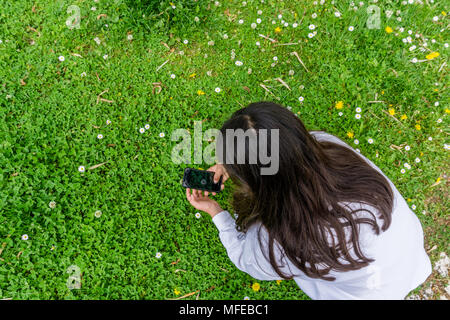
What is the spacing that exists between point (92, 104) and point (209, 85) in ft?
3.86

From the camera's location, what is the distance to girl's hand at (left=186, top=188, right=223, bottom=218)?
253 centimetres

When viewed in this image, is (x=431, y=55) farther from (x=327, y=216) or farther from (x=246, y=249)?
(x=246, y=249)

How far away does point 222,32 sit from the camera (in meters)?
3.30

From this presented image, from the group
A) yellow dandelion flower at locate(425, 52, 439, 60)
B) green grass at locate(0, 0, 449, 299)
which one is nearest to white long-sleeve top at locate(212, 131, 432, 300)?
green grass at locate(0, 0, 449, 299)

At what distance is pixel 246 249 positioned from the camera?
1.97m

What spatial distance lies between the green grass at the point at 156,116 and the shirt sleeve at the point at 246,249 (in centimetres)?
45

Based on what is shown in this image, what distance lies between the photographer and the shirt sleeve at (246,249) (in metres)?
1.86

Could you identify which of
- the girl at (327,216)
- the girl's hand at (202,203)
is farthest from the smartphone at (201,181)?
the girl at (327,216)

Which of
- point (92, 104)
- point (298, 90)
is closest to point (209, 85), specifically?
A: point (298, 90)

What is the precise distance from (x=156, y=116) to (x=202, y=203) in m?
1.03

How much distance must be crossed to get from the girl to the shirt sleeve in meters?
0.07

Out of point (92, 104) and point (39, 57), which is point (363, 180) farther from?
point (39, 57)

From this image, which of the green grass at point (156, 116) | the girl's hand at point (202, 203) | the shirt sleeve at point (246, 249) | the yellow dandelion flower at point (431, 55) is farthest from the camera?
the yellow dandelion flower at point (431, 55)

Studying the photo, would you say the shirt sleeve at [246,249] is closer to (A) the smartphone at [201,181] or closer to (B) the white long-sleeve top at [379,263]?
(B) the white long-sleeve top at [379,263]
